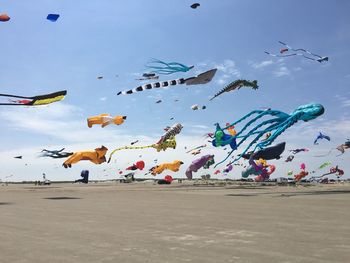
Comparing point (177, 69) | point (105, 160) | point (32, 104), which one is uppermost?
point (177, 69)

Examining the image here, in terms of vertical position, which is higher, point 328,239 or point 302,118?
point 302,118

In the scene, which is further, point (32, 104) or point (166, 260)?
point (32, 104)

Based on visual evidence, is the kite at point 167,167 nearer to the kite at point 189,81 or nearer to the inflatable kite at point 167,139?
the inflatable kite at point 167,139

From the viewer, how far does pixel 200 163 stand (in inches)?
3189

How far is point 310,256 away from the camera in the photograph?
855cm

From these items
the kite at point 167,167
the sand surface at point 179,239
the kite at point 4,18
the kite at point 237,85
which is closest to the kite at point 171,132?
the kite at point 167,167

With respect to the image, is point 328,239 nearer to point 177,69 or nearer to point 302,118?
point 177,69

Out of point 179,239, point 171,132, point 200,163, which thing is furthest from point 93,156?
point 179,239

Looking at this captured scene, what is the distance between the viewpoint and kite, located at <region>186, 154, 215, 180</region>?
8100 cm

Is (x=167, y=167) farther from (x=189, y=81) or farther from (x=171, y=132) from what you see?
(x=189, y=81)

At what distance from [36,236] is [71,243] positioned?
2.01 m

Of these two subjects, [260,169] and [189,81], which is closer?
[189,81]

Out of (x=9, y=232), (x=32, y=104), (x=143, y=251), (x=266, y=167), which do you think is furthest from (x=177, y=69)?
(x=266, y=167)

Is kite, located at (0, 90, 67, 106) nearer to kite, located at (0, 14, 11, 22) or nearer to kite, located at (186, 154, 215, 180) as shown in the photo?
kite, located at (0, 14, 11, 22)
